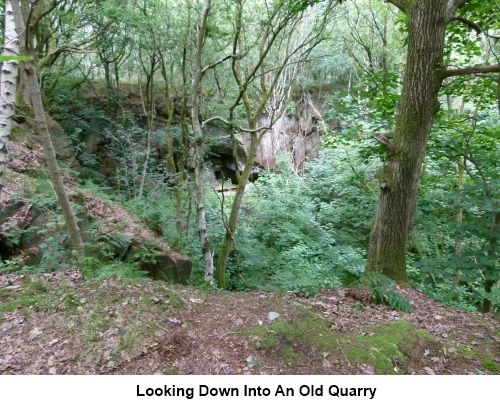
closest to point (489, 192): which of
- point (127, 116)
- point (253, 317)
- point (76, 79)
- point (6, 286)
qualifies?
point (253, 317)

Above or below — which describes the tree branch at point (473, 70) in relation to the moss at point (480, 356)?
above

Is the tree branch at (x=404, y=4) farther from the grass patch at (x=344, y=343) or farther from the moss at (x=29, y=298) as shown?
the moss at (x=29, y=298)

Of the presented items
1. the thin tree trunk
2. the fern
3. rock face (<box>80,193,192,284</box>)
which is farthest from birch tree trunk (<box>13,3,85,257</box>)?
the thin tree trunk

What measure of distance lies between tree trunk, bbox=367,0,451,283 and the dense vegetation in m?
Answer: 0.05

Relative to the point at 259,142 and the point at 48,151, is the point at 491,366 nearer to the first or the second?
the point at 48,151

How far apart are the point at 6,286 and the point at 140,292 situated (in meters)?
1.50

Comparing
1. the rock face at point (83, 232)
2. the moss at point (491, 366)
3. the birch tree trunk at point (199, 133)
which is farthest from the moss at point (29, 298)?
the moss at point (491, 366)

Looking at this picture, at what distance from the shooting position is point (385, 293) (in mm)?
3742

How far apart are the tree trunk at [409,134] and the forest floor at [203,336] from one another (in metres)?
1.23

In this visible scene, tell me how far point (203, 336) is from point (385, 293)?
2378 millimetres

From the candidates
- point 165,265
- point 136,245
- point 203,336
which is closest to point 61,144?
point 136,245

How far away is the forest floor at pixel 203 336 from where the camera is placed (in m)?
2.30

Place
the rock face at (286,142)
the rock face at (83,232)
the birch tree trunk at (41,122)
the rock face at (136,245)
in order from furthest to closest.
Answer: the rock face at (286,142), the rock face at (136,245), the rock face at (83,232), the birch tree trunk at (41,122)

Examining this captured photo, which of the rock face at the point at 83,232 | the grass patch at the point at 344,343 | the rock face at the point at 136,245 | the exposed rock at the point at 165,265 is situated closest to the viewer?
the grass patch at the point at 344,343
